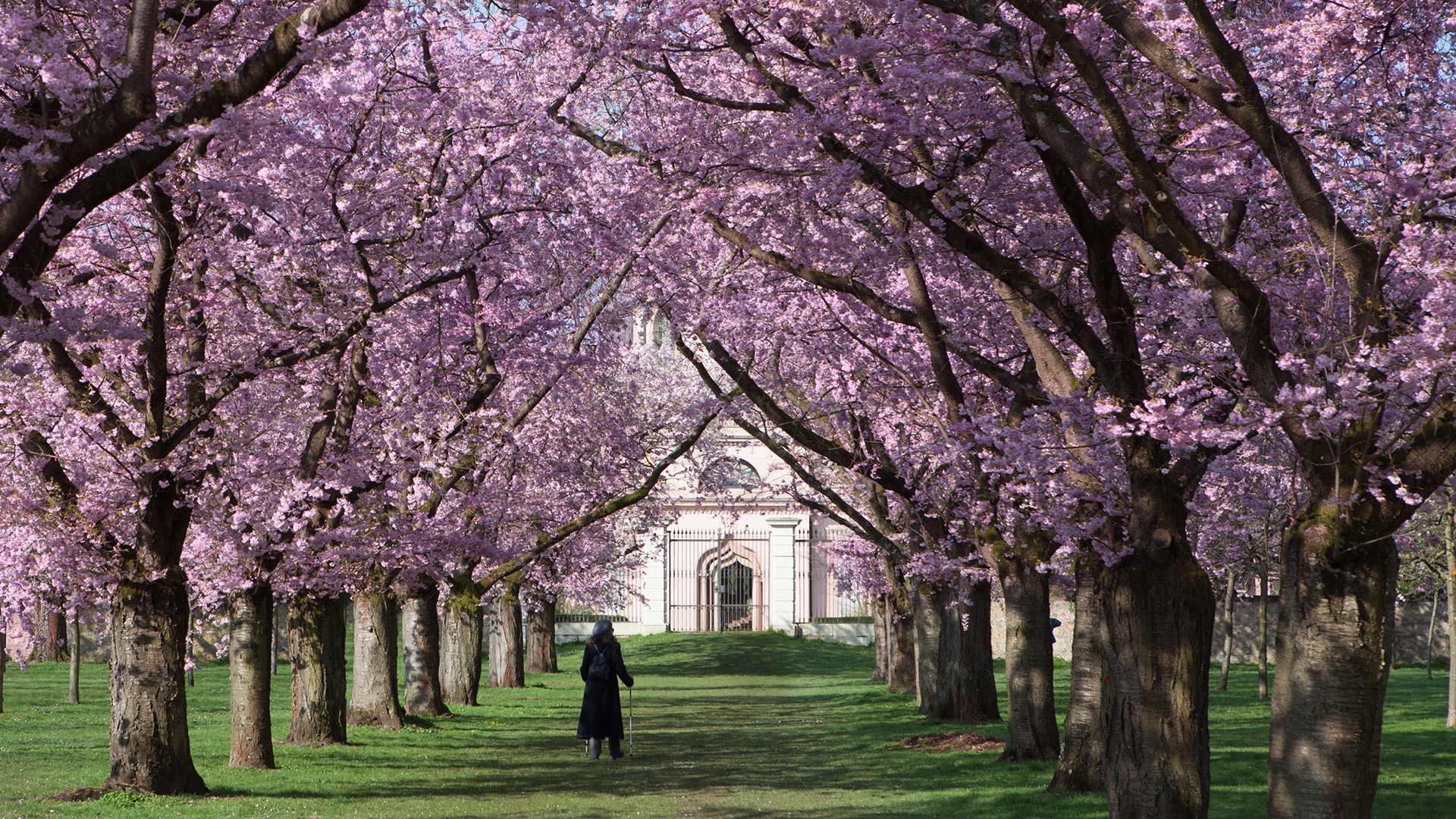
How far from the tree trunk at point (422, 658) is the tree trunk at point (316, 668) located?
179 inches

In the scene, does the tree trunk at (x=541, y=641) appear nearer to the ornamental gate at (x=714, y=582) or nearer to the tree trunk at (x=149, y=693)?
the ornamental gate at (x=714, y=582)

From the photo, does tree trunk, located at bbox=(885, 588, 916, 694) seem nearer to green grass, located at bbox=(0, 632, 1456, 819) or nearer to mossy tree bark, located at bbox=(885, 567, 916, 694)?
mossy tree bark, located at bbox=(885, 567, 916, 694)

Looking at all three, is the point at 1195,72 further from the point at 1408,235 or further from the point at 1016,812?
the point at 1016,812

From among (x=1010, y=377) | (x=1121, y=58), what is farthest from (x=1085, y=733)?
(x=1121, y=58)

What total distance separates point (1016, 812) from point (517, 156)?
943 cm

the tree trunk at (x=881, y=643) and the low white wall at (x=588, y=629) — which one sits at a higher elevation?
the tree trunk at (x=881, y=643)

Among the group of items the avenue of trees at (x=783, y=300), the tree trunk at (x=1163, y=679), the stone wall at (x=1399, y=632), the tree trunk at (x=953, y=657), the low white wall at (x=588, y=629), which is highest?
the avenue of trees at (x=783, y=300)

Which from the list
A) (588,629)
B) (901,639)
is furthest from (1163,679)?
(588,629)

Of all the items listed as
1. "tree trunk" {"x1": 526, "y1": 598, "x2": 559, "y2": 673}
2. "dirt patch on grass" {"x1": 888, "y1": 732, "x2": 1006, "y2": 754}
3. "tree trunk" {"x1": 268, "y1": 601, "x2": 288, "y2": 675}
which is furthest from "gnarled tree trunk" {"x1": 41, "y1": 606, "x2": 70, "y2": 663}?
"dirt patch on grass" {"x1": 888, "y1": 732, "x2": 1006, "y2": 754}

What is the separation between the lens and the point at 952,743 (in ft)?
58.6

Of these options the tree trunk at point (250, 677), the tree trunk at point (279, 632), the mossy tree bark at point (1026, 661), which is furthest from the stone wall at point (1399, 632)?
the tree trunk at point (250, 677)

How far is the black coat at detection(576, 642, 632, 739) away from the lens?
16688 millimetres

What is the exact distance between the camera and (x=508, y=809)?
39.3 feet

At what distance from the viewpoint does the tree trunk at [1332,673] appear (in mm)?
7355
